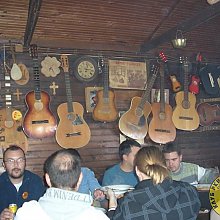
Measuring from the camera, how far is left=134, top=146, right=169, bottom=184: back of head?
89.9 inches

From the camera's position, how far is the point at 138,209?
7.14 ft

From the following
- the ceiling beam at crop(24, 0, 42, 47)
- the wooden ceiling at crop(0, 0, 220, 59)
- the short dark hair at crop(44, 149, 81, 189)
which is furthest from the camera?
the wooden ceiling at crop(0, 0, 220, 59)

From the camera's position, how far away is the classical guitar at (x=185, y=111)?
200 inches

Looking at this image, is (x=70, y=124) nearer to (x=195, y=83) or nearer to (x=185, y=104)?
(x=185, y=104)

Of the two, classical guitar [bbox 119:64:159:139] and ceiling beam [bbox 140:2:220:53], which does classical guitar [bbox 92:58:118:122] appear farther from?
ceiling beam [bbox 140:2:220:53]

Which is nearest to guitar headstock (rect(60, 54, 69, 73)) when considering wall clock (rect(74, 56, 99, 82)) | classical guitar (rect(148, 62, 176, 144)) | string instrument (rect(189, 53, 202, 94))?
wall clock (rect(74, 56, 99, 82))

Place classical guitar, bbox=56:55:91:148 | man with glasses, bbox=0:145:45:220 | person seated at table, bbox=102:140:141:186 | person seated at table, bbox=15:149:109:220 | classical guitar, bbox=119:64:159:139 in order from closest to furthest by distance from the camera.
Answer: person seated at table, bbox=15:149:109:220 → man with glasses, bbox=0:145:45:220 → person seated at table, bbox=102:140:141:186 → classical guitar, bbox=56:55:91:148 → classical guitar, bbox=119:64:159:139

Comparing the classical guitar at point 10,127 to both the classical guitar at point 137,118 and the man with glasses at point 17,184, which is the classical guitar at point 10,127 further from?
the classical guitar at point 137,118

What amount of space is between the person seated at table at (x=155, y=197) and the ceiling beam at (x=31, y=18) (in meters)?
2.07

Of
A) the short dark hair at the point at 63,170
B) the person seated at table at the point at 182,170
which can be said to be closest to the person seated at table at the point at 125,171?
the person seated at table at the point at 182,170

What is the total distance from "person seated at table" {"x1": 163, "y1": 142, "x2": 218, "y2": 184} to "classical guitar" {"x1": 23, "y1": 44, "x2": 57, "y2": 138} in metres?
1.52

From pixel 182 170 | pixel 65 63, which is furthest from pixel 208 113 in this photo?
pixel 65 63

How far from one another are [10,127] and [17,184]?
3.50ft

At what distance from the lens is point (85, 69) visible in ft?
16.2
